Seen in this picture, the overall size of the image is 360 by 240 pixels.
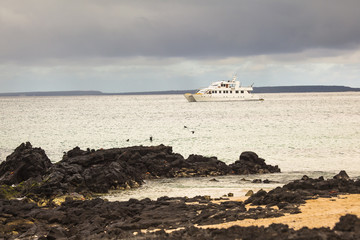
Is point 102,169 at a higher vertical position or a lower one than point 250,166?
higher

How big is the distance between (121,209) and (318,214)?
4813 millimetres

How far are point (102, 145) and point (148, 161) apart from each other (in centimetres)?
1754

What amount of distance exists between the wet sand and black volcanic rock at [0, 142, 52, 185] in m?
11.2

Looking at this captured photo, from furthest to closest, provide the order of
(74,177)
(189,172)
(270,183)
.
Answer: (189,172), (270,183), (74,177)

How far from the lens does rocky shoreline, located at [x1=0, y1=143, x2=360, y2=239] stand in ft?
31.2

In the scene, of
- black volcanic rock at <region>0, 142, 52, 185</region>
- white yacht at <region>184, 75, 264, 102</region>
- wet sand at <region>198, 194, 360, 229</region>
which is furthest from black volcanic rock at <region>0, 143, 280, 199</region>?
white yacht at <region>184, 75, 264, 102</region>

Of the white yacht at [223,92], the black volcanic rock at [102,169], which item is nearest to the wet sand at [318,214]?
the black volcanic rock at [102,169]

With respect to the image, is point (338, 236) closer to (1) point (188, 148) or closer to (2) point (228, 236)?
(2) point (228, 236)

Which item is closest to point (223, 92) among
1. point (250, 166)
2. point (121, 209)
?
point (250, 166)

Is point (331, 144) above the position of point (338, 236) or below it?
below

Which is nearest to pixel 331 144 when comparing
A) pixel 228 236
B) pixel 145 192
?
pixel 145 192

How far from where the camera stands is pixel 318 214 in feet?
36.5

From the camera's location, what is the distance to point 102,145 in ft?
132

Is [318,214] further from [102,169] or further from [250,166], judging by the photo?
[250,166]
